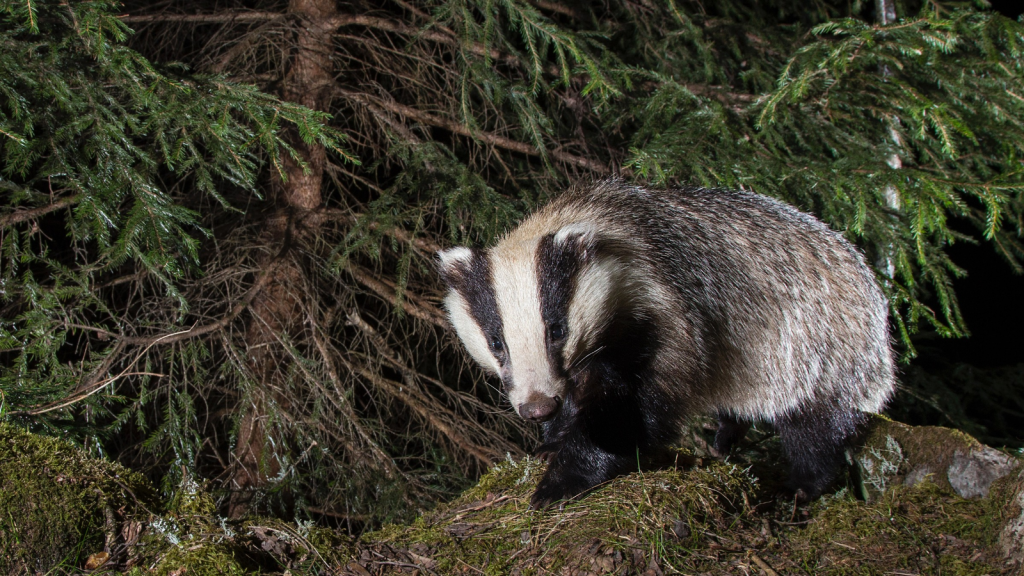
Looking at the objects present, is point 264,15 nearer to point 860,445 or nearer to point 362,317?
point 362,317

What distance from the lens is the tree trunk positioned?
407cm

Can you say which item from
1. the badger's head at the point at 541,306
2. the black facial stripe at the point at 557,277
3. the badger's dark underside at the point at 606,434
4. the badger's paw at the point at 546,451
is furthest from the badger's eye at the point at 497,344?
the badger's paw at the point at 546,451

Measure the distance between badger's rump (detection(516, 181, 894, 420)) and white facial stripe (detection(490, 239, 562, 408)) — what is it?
15.5 inches

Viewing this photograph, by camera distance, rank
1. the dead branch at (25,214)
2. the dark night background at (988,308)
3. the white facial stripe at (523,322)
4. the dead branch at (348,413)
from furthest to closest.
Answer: the dark night background at (988,308)
the dead branch at (348,413)
the dead branch at (25,214)
the white facial stripe at (523,322)

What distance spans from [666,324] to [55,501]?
7.49 ft

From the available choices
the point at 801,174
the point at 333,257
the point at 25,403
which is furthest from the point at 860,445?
the point at 25,403

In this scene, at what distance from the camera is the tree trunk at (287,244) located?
4070mm

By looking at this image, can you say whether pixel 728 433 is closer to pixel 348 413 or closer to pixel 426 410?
pixel 426 410

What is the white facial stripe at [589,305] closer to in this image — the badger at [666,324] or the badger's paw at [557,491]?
the badger at [666,324]

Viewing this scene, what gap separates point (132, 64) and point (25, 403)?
1410 millimetres

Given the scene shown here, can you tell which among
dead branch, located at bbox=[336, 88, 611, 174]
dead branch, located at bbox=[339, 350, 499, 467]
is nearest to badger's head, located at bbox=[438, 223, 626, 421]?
dead branch, located at bbox=[339, 350, 499, 467]

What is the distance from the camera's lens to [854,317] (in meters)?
3.49

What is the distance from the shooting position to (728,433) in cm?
398

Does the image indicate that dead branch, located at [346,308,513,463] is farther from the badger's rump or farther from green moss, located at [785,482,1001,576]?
green moss, located at [785,482,1001,576]
